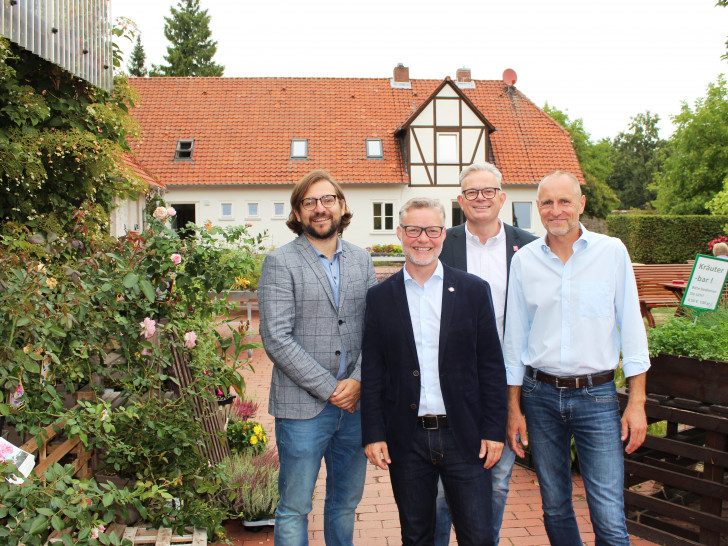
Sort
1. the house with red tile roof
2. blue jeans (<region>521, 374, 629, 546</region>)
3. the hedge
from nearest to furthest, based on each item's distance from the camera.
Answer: blue jeans (<region>521, 374, 629, 546</region>) < the house with red tile roof < the hedge

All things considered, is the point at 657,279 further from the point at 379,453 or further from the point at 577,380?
the point at 379,453

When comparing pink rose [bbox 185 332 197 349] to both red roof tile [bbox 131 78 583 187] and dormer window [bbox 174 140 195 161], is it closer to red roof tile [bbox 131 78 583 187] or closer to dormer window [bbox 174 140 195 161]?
red roof tile [bbox 131 78 583 187]

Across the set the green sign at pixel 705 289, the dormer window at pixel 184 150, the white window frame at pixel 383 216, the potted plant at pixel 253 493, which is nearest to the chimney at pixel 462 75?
the white window frame at pixel 383 216

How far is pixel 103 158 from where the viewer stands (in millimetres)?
3820

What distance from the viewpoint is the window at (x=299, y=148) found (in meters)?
24.6

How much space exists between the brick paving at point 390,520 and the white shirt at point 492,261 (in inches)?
59.7

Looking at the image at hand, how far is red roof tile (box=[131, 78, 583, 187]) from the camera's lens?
24.1 m

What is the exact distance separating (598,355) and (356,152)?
22752 mm

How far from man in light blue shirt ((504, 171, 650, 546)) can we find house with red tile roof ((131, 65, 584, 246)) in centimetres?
2073

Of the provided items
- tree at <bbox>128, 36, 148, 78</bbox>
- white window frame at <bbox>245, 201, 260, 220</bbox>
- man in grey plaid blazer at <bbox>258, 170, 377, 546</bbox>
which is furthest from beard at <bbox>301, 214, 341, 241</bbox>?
tree at <bbox>128, 36, 148, 78</bbox>

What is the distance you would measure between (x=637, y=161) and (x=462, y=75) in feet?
160

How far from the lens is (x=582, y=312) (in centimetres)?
284

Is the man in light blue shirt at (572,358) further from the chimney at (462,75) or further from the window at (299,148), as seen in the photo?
the chimney at (462,75)

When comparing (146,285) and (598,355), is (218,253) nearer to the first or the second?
(146,285)
